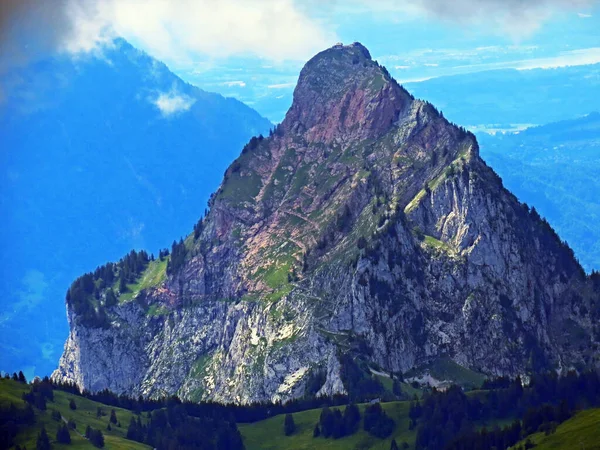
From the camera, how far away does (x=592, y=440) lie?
195875 millimetres
